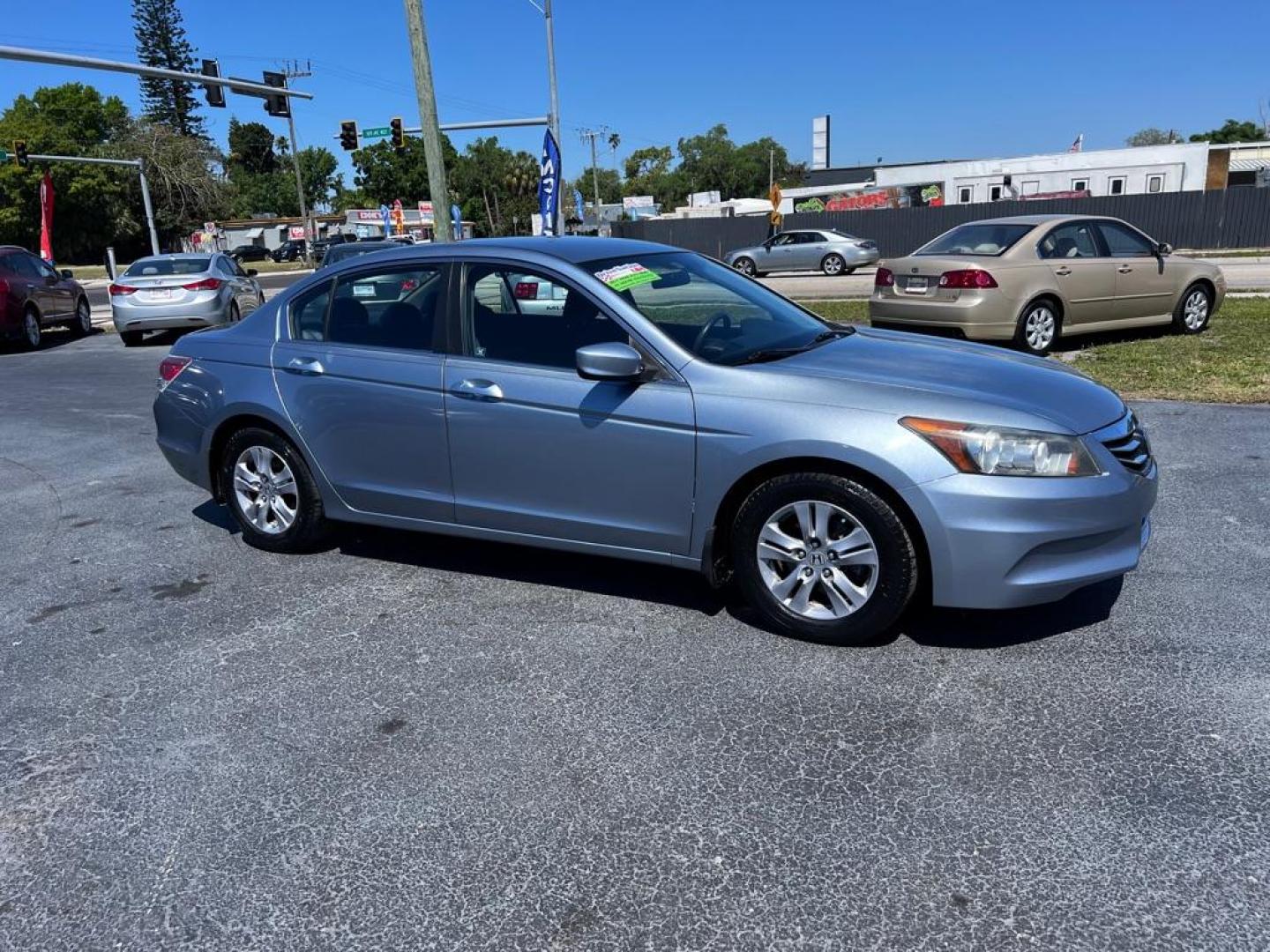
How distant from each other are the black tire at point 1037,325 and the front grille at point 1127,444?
266 inches

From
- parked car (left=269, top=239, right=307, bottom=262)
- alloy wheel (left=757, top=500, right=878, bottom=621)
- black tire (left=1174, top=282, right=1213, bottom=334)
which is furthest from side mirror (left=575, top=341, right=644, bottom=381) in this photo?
parked car (left=269, top=239, right=307, bottom=262)

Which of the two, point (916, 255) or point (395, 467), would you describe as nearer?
point (395, 467)

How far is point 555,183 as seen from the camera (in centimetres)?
1800

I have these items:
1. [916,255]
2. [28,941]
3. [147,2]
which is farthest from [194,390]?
[147,2]

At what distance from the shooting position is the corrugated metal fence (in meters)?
32.4

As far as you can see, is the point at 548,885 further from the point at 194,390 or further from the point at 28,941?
the point at 194,390

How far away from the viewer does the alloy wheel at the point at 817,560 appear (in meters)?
3.79

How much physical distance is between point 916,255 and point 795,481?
26.8 ft

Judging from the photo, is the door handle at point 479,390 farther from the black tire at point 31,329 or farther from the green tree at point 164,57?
the green tree at point 164,57

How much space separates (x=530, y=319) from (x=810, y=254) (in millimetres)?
27218

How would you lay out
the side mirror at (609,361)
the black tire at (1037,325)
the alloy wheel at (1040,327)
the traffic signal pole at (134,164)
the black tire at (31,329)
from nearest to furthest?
the side mirror at (609,361)
the black tire at (1037,325)
the alloy wheel at (1040,327)
the black tire at (31,329)
the traffic signal pole at (134,164)

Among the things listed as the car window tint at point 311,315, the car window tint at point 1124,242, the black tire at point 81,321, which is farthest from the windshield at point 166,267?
the car window tint at point 1124,242

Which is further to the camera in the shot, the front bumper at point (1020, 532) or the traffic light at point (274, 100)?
the traffic light at point (274, 100)

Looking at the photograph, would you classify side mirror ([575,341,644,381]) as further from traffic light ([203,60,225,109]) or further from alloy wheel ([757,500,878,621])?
traffic light ([203,60,225,109])
